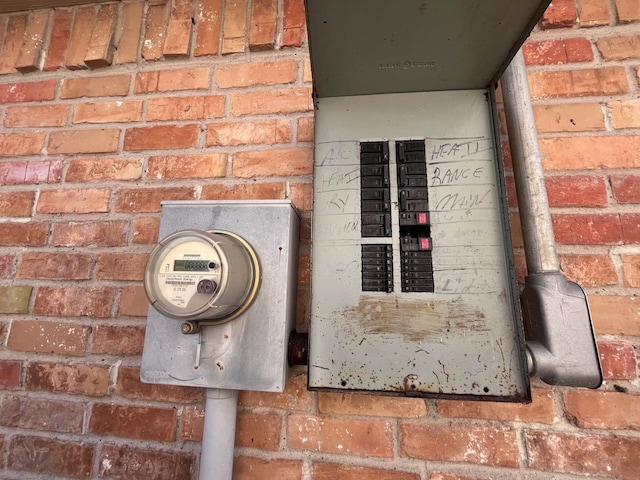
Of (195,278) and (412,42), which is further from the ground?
(412,42)

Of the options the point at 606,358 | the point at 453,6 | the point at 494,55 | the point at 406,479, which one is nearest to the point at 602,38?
the point at 494,55

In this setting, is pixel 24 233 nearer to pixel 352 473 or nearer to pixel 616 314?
pixel 352 473

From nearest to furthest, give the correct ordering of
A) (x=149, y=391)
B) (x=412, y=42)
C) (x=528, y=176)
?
1. (x=412, y=42)
2. (x=528, y=176)
3. (x=149, y=391)

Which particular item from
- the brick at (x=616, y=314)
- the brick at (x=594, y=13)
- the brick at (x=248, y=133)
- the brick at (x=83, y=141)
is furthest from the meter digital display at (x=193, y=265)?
the brick at (x=594, y=13)

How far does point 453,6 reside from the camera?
0.49 meters

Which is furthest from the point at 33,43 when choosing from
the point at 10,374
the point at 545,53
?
the point at 545,53

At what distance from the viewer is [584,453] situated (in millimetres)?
625

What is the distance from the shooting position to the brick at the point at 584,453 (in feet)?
2.00

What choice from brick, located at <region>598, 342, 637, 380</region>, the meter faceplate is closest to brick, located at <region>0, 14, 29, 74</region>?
the meter faceplate

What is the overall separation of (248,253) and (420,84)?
43cm

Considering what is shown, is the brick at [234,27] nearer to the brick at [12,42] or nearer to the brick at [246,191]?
the brick at [246,191]

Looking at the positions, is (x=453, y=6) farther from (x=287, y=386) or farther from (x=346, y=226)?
(x=287, y=386)

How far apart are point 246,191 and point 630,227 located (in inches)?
31.0

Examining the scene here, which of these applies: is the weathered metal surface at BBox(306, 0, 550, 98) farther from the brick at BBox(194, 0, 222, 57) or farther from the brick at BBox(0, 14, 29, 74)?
the brick at BBox(0, 14, 29, 74)
